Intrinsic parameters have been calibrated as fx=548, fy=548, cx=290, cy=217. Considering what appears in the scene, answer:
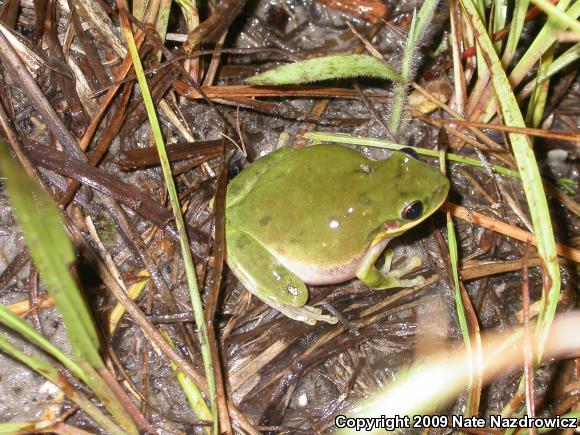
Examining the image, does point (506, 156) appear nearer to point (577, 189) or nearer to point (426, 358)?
point (577, 189)

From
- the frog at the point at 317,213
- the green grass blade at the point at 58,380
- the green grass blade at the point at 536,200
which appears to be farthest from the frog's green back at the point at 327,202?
the green grass blade at the point at 58,380

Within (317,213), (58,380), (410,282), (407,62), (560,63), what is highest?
(560,63)

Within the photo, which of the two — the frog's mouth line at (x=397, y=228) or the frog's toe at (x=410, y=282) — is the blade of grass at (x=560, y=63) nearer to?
the frog's mouth line at (x=397, y=228)

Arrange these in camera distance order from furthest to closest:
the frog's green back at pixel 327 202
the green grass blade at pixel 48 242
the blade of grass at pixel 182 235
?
1. the frog's green back at pixel 327 202
2. the blade of grass at pixel 182 235
3. the green grass blade at pixel 48 242

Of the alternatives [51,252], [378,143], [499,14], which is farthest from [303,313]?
[499,14]

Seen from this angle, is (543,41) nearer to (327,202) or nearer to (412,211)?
(412,211)

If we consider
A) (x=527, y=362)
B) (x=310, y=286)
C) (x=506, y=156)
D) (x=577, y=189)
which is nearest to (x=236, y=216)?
(x=310, y=286)

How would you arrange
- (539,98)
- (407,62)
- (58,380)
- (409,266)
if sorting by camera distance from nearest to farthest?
(58,380), (407,62), (409,266), (539,98)
